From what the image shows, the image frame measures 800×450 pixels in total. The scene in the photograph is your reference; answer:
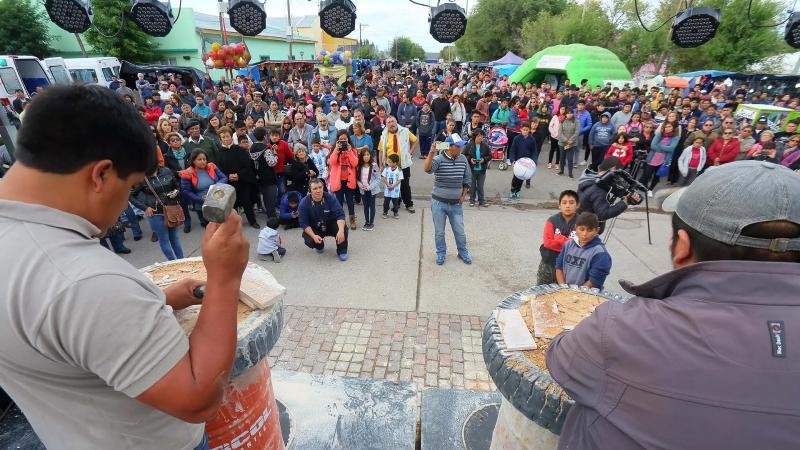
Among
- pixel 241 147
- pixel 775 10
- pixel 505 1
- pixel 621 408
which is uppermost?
pixel 505 1

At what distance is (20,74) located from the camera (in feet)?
53.1

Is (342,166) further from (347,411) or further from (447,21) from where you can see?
(347,411)

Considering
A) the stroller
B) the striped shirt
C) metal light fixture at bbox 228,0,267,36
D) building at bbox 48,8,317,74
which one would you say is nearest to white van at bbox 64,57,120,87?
building at bbox 48,8,317,74

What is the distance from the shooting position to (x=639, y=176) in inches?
361

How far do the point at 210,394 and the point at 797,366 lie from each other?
4.47ft

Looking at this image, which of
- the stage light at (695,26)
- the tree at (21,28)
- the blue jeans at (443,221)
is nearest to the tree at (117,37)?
the tree at (21,28)

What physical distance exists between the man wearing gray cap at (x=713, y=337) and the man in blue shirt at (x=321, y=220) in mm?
4903

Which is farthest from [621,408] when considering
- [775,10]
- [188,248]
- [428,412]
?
[775,10]

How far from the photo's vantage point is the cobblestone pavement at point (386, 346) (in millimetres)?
3668

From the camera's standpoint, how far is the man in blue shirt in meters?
5.84

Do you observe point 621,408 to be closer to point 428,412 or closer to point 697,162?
point 428,412

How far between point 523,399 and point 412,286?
11.3 feet

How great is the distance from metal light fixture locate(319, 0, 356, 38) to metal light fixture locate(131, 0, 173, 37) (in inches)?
104

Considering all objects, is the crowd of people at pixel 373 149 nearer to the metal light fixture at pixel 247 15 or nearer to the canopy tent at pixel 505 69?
the metal light fixture at pixel 247 15
